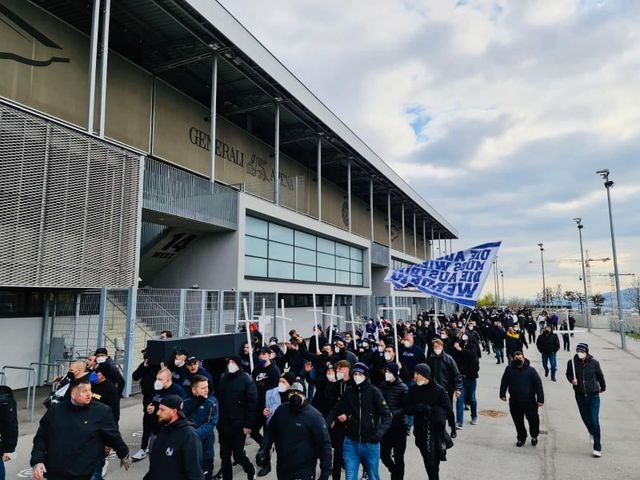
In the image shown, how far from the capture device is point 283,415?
4.79 m

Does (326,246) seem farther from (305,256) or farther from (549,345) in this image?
(549,345)

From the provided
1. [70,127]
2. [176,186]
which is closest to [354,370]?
[70,127]

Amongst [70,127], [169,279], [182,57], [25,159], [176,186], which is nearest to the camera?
[25,159]

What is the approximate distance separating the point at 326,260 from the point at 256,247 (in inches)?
330

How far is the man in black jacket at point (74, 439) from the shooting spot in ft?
14.0

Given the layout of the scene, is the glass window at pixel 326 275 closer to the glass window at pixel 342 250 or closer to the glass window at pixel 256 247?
the glass window at pixel 342 250

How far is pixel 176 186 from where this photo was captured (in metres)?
16.6

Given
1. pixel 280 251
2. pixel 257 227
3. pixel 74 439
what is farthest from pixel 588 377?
pixel 280 251

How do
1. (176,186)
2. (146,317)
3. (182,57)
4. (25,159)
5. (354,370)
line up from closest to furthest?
(354,370) → (25,159) → (146,317) → (176,186) → (182,57)

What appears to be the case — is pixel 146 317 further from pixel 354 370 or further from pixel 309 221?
pixel 309 221

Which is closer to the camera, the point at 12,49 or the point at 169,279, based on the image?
the point at 12,49

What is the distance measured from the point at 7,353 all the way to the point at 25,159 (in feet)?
18.0

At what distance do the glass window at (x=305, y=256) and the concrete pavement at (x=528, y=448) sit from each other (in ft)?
48.4

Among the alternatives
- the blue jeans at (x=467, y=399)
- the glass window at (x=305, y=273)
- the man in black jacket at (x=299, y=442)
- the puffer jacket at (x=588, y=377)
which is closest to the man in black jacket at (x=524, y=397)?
the puffer jacket at (x=588, y=377)
